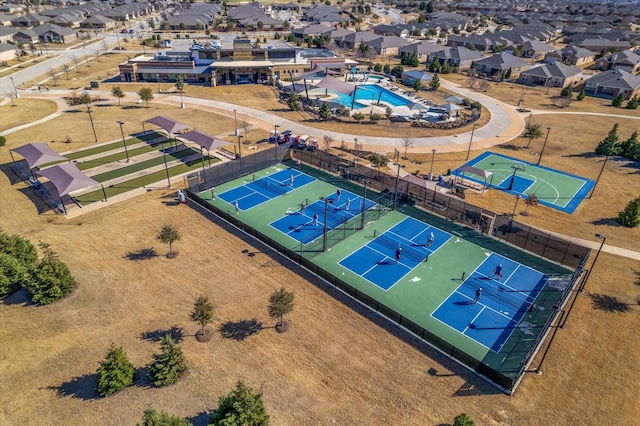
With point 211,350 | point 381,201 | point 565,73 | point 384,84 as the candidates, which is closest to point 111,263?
point 211,350

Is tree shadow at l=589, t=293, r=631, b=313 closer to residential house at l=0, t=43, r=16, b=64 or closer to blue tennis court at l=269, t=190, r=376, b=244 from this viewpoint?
blue tennis court at l=269, t=190, r=376, b=244

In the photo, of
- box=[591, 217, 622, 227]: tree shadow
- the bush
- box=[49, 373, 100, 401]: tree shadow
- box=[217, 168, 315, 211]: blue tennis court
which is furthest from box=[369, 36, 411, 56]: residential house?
box=[49, 373, 100, 401]: tree shadow

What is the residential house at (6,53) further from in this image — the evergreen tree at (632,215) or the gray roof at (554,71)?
the evergreen tree at (632,215)

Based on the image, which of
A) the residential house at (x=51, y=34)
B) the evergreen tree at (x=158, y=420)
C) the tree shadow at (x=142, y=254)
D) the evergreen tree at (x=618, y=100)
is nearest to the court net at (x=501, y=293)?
the evergreen tree at (x=158, y=420)

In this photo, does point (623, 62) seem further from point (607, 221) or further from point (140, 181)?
point (140, 181)

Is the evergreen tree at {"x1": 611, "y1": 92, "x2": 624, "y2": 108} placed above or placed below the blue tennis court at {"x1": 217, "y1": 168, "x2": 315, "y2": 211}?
above

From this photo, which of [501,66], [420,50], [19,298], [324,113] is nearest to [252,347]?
[19,298]
